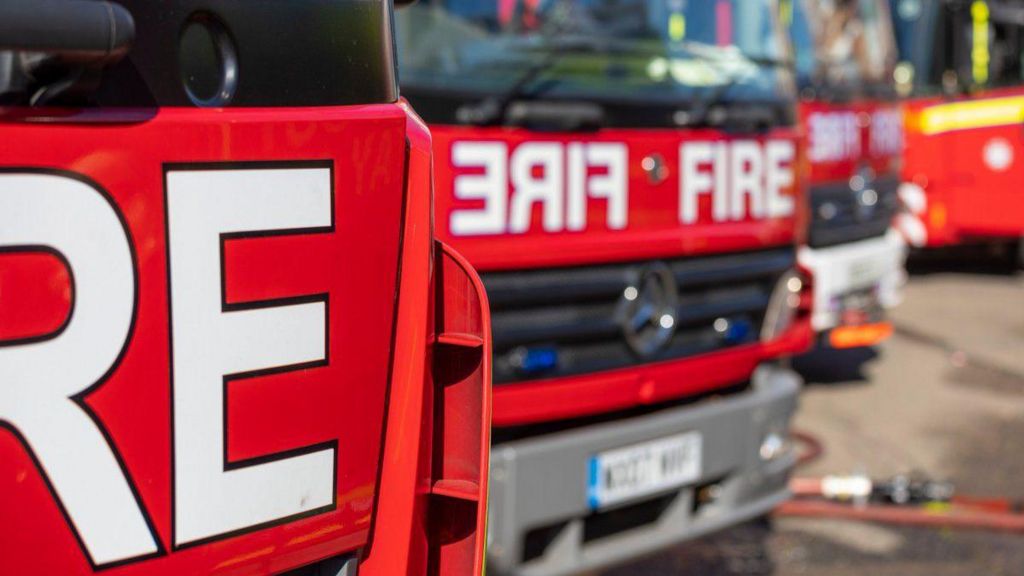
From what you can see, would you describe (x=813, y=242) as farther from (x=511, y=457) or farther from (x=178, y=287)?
(x=178, y=287)

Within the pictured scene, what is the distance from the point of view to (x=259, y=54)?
1490 mm

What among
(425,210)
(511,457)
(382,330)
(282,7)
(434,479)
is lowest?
(511,457)

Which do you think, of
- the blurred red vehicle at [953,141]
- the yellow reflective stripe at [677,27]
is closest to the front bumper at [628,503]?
the yellow reflective stripe at [677,27]

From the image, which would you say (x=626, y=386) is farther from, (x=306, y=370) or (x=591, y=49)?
(x=306, y=370)

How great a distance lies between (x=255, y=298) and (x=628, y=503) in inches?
88.9

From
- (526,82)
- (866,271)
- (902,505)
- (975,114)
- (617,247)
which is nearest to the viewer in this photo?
(526,82)

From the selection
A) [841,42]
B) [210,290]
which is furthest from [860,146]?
[210,290]

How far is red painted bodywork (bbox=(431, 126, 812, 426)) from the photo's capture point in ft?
Answer: 10.4

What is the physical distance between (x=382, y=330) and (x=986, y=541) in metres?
3.66

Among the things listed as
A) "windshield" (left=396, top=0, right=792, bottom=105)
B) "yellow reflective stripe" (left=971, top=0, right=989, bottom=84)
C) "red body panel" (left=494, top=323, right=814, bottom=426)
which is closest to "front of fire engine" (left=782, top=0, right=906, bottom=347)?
"yellow reflective stripe" (left=971, top=0, right=989, bottom=84)

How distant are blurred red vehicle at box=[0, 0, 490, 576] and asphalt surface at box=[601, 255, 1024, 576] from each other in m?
2.86

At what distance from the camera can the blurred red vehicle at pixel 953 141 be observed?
8734 mm

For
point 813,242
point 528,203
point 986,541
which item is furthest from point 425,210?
point 813,242

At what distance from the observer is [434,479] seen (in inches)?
71.7
